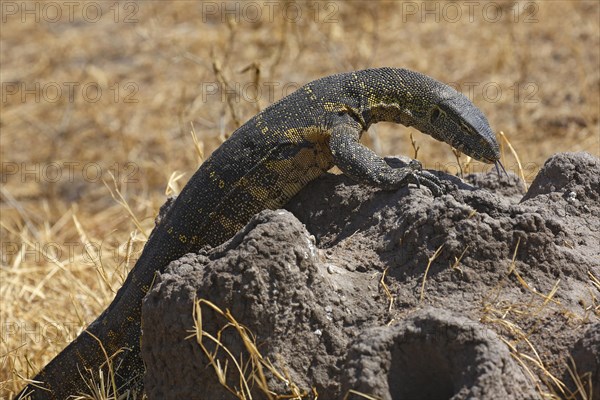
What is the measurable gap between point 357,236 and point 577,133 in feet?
20.2

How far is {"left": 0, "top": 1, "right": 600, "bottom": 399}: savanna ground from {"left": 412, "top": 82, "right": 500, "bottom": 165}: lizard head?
163 inches

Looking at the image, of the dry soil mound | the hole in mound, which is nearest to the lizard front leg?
the dry soil mound

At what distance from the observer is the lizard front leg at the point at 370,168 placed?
469 cm

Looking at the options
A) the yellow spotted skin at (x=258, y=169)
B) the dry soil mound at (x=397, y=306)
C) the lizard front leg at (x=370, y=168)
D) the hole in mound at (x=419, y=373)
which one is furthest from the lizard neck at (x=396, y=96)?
the hole in mound at (x=419, y=373)

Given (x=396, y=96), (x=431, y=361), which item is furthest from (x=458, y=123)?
(x=431, y=361)

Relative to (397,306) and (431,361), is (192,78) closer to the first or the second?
(397,306)

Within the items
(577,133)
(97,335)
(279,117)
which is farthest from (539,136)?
(97,335)

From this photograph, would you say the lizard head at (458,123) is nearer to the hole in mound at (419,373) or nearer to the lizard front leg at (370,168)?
the lizard front leg at (370,168)

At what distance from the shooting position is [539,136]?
10547mm

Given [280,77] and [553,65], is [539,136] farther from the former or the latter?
[280,77]

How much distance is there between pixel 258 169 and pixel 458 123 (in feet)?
3.76

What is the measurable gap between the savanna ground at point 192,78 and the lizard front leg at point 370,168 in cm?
443

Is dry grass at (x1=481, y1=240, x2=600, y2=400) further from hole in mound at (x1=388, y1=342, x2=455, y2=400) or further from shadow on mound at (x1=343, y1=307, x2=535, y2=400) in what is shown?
hole in mound at (x1=388, y1=342, x2=455, y2=400)

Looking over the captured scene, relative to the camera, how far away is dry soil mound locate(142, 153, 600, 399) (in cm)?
381
